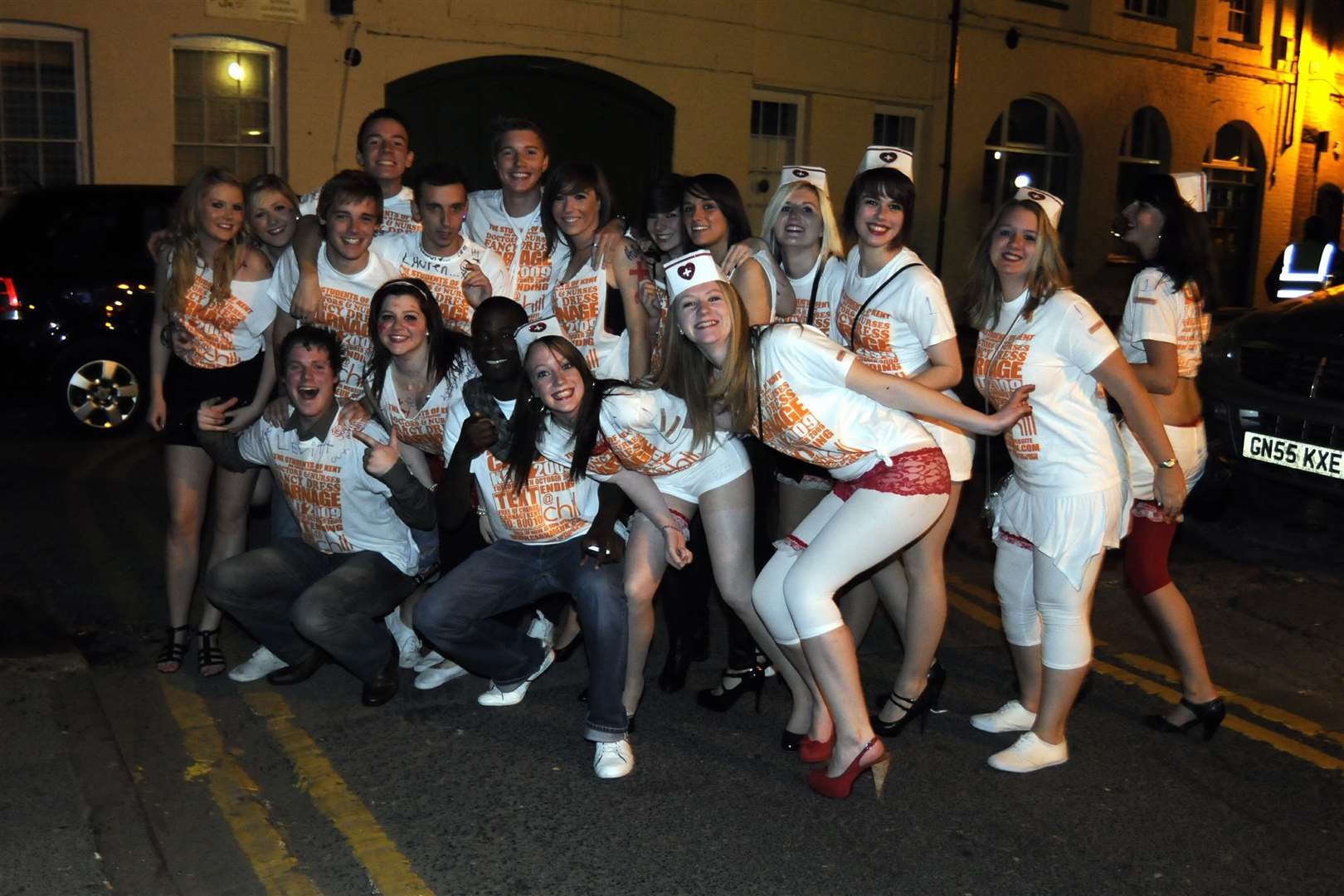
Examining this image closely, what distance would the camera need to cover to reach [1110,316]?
16.2 metres

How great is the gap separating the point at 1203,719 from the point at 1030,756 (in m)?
0.73

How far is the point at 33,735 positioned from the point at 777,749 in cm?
241

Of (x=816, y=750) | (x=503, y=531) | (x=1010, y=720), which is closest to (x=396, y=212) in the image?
(x=503, y=531)

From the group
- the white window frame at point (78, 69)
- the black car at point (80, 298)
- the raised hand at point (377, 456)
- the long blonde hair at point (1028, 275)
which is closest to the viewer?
the long blonde hair at point (1028, 275)

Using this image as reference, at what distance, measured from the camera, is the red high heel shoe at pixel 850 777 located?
12.8ft

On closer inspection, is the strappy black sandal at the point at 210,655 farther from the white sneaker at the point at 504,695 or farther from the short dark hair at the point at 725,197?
the short dark hair at the point at 725,197

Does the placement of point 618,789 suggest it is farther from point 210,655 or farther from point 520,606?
point 210,655

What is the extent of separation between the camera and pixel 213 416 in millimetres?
4805

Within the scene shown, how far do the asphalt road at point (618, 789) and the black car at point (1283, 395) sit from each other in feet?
3.32

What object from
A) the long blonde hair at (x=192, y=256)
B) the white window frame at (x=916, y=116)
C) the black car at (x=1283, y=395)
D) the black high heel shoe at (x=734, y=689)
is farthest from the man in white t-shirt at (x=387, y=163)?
the white window frame at (x=916, y=116)

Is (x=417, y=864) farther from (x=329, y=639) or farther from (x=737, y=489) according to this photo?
(x=737, y=489)

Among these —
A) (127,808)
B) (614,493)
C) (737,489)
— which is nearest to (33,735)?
(127,808)

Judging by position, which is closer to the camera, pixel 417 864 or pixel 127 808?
pixel 417 864

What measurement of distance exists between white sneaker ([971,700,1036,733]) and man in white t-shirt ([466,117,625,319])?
222 cm
